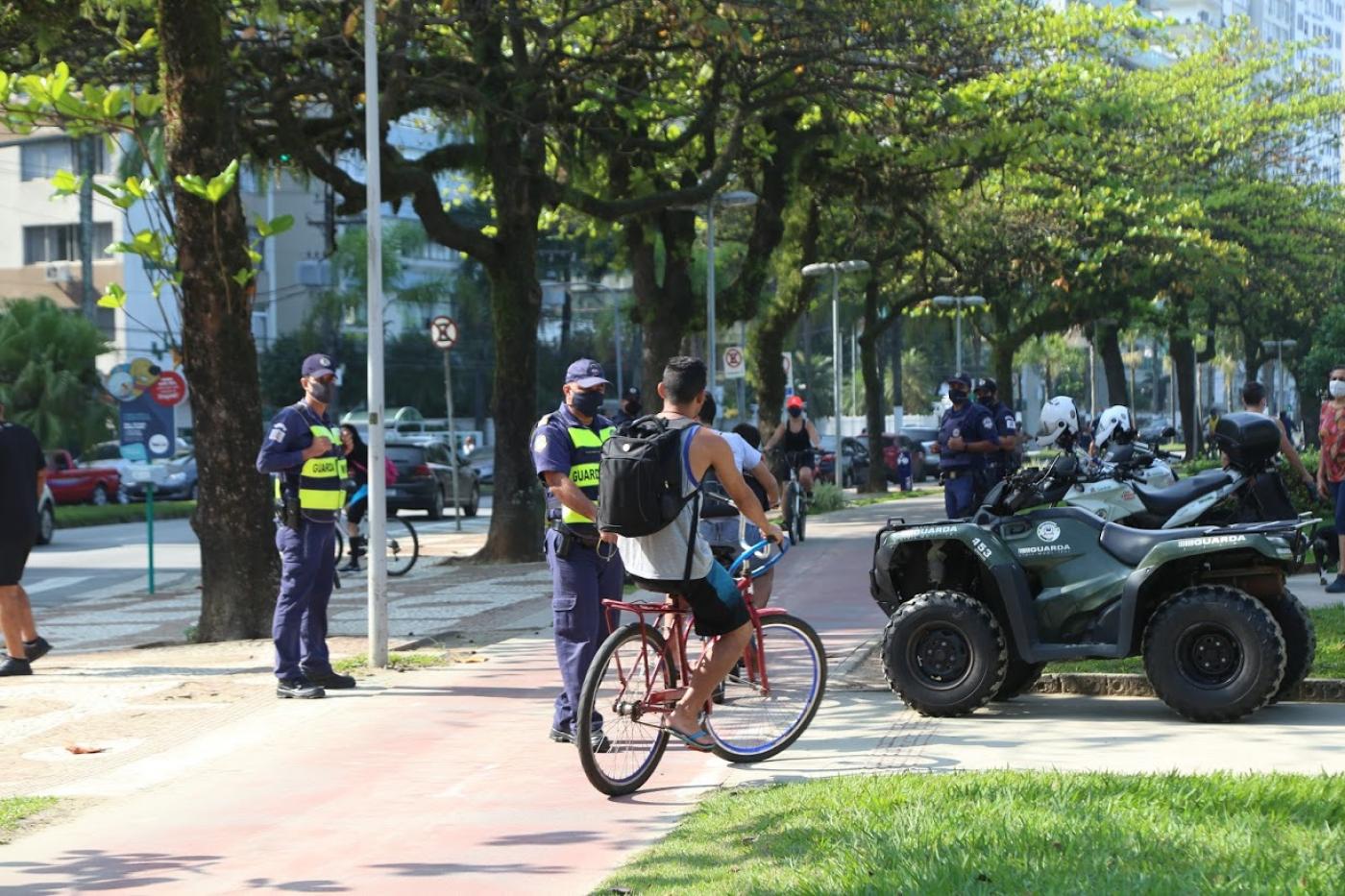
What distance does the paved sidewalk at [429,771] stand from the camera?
6969 mm

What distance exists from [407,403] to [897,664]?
232 ft

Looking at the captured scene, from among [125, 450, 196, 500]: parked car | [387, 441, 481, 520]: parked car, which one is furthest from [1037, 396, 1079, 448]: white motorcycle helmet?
[125, 450, 196, 500]: parked car

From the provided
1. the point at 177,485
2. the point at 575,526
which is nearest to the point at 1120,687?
the point at 575,526

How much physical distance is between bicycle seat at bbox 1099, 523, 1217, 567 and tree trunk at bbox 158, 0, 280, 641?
712 cm

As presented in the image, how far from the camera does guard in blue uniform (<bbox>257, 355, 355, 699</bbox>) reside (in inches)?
446

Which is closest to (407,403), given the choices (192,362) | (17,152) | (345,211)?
(17,152)

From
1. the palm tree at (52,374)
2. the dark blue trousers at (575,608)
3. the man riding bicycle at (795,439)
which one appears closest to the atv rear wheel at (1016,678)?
the dark blue trousers at (575,608)

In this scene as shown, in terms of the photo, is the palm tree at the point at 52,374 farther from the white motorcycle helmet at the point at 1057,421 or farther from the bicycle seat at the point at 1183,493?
the bicycle seat at the point at 1183,493

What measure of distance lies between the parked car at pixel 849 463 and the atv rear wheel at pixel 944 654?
1511 inches

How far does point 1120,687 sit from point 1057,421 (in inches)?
109

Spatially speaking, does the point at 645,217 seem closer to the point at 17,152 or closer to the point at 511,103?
A: the point at 511,103

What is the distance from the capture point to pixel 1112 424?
1275cm

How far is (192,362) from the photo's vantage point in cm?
1435

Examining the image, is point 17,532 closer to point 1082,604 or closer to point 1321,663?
point 1082,604
